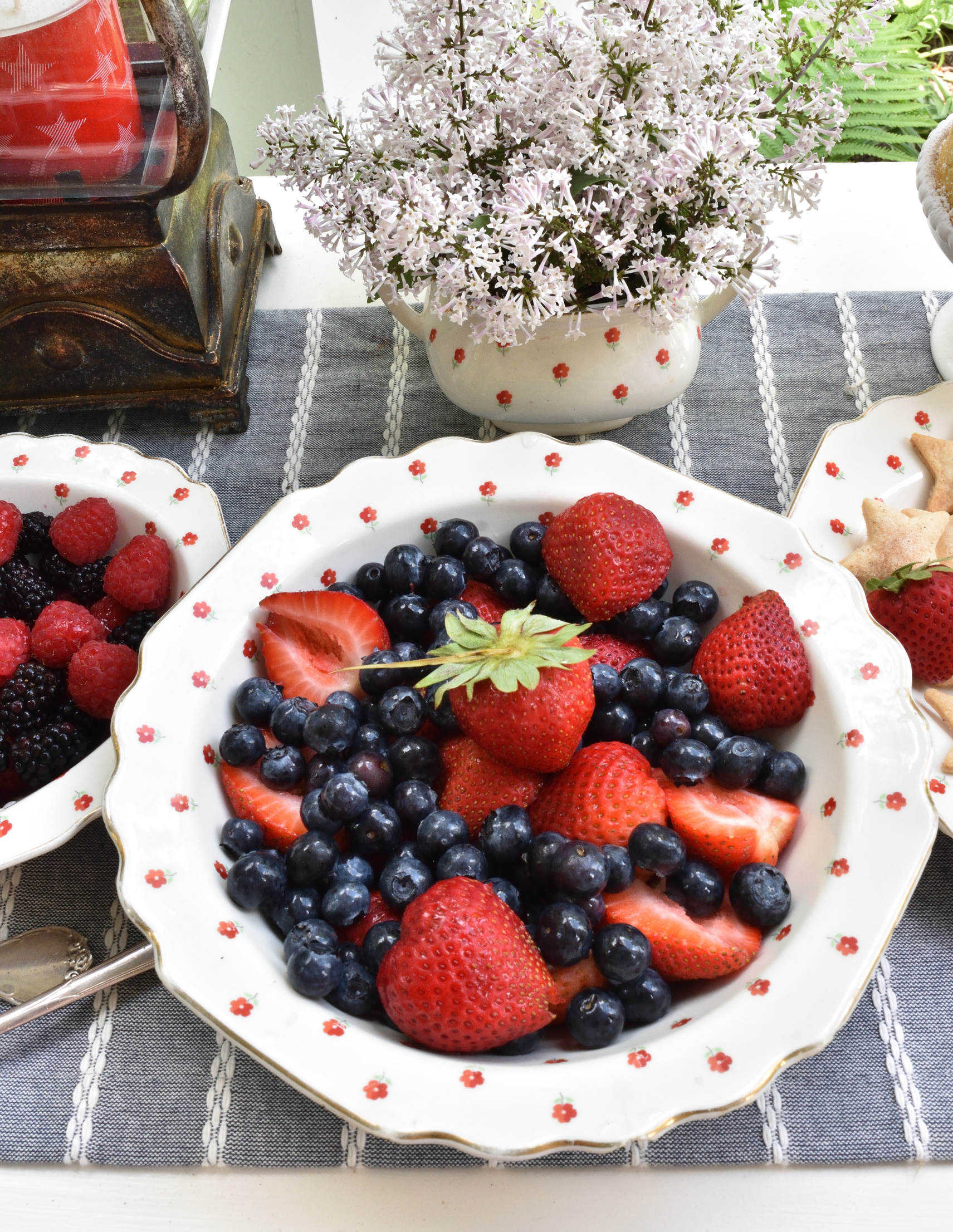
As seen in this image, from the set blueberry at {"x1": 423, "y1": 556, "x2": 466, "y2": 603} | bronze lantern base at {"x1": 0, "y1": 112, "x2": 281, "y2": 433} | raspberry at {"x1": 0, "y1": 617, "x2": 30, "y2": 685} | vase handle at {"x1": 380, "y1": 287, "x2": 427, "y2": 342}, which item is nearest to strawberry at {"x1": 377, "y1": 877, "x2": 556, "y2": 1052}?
blueberry at {"x1": 423, "y1": 556, "x2": 466, "y2": 603}

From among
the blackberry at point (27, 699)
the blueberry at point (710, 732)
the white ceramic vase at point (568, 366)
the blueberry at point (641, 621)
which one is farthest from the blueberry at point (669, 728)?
the blackberry at point (27, 699)

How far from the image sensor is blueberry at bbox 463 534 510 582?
94 centimetres

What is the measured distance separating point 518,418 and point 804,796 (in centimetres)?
56

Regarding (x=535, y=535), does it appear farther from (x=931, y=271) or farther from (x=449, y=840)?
(x=931, y=271)

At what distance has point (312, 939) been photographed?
706 millimetres

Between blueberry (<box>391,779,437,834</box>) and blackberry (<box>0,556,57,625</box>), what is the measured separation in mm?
548

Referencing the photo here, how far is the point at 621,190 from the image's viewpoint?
0.84 metres

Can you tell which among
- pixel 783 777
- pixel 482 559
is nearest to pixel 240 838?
pixel 482 559

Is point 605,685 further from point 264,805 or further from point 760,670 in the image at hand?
point 264,805

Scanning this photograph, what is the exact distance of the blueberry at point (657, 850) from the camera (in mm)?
720

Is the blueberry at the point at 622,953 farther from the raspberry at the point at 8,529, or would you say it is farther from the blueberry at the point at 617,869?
the raspberry at the point at 8,529

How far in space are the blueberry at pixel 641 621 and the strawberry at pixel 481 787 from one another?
0.19 metres

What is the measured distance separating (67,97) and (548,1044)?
108cm

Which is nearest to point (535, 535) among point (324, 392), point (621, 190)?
point (621, 190)
